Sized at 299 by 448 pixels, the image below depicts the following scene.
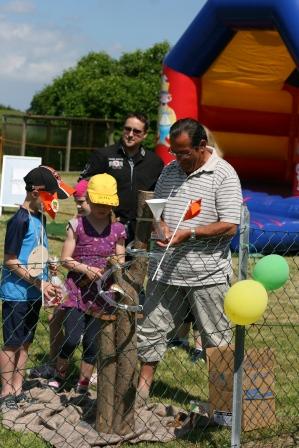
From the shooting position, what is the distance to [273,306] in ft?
23.9

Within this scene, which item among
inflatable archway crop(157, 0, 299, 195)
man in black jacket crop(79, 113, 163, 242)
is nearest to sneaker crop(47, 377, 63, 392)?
man in black jacket crop(79, 113, 163, 242)

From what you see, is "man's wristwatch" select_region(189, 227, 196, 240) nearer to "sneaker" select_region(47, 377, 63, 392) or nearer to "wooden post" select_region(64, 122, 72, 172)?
"sneaker" select_region(47, 377, 63, 392)

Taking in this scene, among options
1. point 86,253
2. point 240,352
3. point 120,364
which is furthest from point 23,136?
point 240,352

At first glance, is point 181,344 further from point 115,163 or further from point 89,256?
point 89,256

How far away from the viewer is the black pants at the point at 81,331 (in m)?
4.88

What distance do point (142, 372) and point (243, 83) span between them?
28.9 feet

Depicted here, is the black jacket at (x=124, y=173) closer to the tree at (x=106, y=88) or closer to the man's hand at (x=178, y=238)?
the man's hand at (x=178, y=238)

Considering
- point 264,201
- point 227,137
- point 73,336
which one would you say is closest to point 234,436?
point 73,336

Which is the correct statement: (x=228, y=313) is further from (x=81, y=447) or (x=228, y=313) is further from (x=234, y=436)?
(x=81, y=447)

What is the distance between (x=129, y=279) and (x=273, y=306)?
3.31 metres

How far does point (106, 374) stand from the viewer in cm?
417

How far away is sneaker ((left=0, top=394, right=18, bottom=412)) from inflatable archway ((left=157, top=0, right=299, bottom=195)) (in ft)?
20.6

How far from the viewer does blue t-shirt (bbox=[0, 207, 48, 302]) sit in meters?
4.49

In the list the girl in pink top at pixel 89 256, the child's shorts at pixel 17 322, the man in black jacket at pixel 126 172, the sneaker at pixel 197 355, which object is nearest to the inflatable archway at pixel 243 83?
the man in black jacket at pixel 126 172
